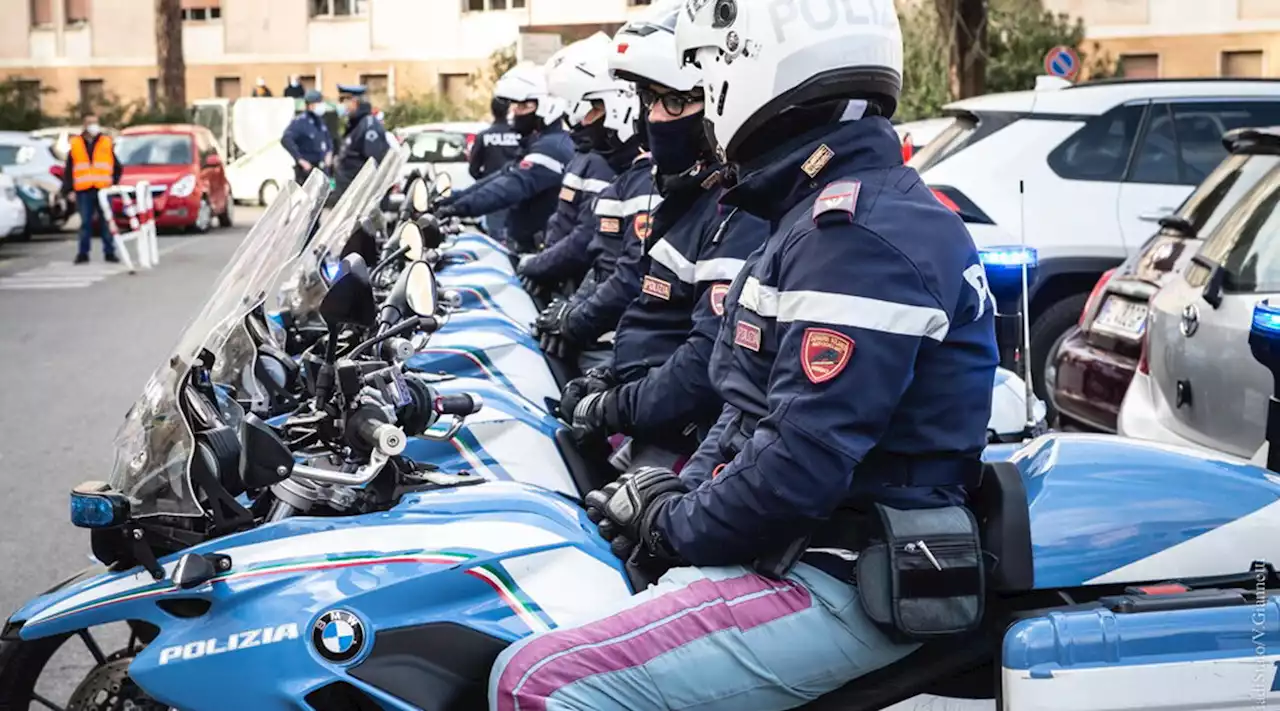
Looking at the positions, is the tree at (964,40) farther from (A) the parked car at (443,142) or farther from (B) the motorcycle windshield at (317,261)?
(B) the motorcycle windshield at (317,261)

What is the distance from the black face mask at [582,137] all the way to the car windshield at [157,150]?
17818mm

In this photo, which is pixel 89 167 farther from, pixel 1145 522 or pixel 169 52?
pixel 1145 522

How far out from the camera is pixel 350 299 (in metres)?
3.42

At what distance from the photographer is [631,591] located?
325cm

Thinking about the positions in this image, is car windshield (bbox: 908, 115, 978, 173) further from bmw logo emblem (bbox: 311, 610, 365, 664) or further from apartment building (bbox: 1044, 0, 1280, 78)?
apartment building (bbox: 1044, 0, 1280, 78)

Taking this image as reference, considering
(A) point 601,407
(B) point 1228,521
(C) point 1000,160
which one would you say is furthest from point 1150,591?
(C) point 1000,160

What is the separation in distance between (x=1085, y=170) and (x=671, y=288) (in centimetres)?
500

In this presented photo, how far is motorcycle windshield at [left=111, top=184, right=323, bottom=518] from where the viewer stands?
129 inches

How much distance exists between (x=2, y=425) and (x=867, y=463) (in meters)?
7.82

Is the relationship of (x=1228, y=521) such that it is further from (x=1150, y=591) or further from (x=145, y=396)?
(x=145, y=396)

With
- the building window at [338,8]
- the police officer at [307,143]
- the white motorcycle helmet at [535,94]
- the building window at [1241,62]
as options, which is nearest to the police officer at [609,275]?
the white motorcycle helmet at [535,94]

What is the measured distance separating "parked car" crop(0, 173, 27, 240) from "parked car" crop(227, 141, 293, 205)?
9827 mm

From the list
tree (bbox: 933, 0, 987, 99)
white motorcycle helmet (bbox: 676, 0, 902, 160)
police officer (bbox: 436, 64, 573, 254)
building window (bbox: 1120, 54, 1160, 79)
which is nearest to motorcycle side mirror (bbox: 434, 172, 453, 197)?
police officer (bbox: 436, 64, 573, 254)

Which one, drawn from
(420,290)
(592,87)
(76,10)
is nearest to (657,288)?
(420,290)
